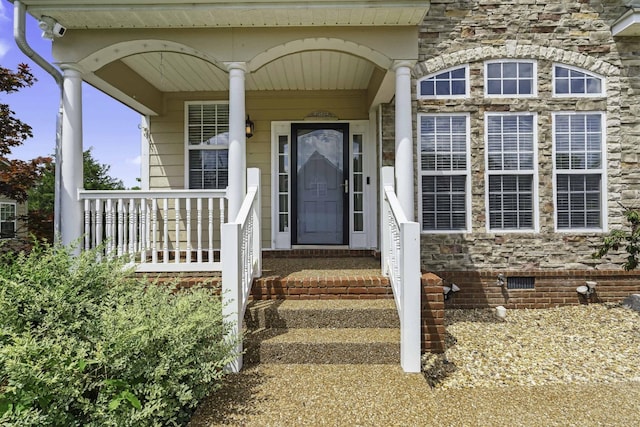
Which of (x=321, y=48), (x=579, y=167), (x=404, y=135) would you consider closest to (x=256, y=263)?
(x=404, y=135)

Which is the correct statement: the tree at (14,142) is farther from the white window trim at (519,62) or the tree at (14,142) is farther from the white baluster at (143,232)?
the white window trim at (519,62)

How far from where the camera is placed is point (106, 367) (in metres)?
2.14

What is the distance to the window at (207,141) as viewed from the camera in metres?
5.77

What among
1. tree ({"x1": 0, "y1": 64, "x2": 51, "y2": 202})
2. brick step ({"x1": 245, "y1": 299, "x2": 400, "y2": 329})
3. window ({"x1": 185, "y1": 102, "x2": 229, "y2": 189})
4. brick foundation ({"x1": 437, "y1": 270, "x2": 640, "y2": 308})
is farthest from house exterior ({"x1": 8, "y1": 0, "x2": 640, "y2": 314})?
brick step ({"x1": 245, "y1": 299, "x2": 400, "y2": 329})

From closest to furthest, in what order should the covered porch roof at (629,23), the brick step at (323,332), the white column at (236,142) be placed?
the brick step at (323,332), the white column at (236,142), the covered porch roof at (629,23)

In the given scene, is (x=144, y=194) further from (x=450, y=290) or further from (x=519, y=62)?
(x=519, y=62)

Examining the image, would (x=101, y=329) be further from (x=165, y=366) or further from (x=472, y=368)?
(x=472, y=368)

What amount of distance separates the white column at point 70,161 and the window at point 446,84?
3.96 metres

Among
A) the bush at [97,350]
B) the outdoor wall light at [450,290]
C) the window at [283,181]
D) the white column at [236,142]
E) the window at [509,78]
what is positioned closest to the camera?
the bush at [97,350]

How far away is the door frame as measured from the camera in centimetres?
560

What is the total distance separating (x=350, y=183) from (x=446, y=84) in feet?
6.09

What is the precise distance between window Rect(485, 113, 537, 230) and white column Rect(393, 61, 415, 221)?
192 centimetres

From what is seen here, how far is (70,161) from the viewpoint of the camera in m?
3.66

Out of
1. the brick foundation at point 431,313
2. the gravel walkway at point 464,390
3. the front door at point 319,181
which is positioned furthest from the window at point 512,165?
the brick foundation at point 431,313
